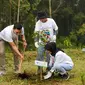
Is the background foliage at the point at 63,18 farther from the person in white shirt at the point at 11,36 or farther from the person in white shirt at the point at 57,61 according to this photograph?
the person in white shirt at the point at 57,61

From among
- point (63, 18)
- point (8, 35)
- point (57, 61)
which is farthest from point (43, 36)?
point (63, 18)

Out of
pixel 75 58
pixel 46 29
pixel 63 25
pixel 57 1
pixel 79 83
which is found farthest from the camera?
pixel 63 25

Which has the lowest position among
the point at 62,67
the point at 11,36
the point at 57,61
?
the point at 62,67

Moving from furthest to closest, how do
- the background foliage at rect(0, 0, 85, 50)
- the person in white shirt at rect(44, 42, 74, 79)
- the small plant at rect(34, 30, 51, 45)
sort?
the background foliage at rect(0, 0, 85, 50) → the small plant at rect(34, 30, 51, 45) → the person in white shirt at rect(44, 42, 74, 79)

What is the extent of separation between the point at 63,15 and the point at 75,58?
19.8m

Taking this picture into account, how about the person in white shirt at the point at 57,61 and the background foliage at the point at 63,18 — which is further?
the background foliage at the point at 63,18

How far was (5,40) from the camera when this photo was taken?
262 inches

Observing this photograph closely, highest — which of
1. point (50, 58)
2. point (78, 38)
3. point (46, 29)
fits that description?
point (46, 29)

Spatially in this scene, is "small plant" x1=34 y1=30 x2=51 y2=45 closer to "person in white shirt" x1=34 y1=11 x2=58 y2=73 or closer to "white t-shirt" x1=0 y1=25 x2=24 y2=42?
"person in white shirt" x1=34 y1=11 x2=58 y2=73

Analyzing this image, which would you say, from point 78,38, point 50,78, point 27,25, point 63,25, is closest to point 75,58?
point 50,78

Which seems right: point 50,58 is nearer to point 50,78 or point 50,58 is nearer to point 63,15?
point 50,78

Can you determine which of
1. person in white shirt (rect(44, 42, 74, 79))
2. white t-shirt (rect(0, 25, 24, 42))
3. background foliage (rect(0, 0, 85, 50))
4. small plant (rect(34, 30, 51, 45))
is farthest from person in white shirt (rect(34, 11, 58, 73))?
background foliage (rect(0, 0, 85, 50))

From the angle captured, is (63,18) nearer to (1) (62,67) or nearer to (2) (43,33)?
(2) (43,33)

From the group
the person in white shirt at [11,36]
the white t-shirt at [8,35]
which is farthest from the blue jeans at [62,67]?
the white t-shirt at [8,35]
